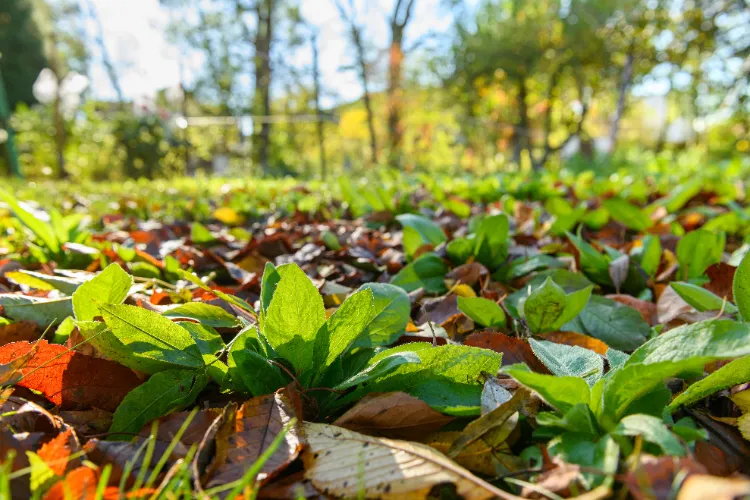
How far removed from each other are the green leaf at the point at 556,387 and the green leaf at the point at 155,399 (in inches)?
21.4

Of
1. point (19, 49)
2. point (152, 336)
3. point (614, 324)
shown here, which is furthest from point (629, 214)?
point (19, 49)

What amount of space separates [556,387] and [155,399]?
0.64m

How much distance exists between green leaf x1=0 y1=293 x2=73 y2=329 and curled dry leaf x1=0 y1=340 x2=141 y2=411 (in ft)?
1.05

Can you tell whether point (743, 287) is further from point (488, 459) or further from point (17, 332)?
point (17, 332)

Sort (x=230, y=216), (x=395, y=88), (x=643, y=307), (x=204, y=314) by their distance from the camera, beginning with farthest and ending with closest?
(x=395, y=88) < (x=230, y=216) < (x=643, y=307) < (x=204, y=314)

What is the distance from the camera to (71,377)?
3.02 ft

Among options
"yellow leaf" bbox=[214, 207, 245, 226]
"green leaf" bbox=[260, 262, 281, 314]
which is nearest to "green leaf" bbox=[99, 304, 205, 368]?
"green leaf" bbox=[260, 262, 281, 314]

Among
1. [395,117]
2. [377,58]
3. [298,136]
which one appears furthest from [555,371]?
[298,136]

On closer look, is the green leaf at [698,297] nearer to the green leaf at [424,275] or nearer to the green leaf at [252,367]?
the green leaf at [424,275]

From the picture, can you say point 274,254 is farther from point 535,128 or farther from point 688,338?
point 535,128

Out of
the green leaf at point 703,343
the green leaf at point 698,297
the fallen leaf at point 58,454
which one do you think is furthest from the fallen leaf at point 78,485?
the green leaf at point 698,297

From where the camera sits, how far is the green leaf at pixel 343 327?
2.96 feet

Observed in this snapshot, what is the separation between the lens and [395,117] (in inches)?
540

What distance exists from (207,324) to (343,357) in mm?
316
